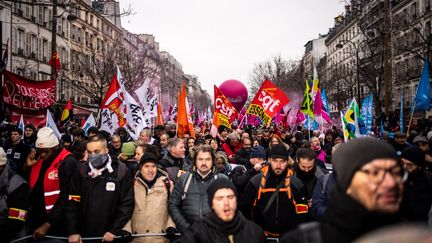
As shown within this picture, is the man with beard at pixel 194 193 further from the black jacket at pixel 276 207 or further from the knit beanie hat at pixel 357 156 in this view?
the knit beanie hat at pixel 357 156

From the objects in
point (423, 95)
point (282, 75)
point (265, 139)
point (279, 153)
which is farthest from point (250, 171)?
point (282, 75)

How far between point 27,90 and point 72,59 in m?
39.2

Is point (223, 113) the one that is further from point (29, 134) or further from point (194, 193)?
point (194, 193)

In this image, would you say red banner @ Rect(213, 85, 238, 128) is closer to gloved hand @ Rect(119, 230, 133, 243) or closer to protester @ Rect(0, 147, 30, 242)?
gloved hand @ Rect(119, 230, 133, 243)

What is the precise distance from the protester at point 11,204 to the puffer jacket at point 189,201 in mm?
1585

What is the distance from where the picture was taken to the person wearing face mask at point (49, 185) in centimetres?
503

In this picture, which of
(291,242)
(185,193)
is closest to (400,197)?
(291,242)

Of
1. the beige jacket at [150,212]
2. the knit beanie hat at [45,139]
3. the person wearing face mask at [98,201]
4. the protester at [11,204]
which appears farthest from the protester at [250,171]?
the protester at [11,204]

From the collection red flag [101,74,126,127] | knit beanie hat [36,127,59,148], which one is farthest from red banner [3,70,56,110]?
knit beanie hat [36,127,59,148]

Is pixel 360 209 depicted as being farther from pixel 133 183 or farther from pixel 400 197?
pixel 133 183

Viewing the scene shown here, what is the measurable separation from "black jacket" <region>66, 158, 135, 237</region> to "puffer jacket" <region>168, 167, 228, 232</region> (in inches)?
20.8

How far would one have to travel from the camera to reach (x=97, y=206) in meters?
4.98

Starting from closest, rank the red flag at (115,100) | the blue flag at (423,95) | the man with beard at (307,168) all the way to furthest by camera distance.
Answer: the man with beard at (307,168) < the red flag at (115,100) < the blue flag at (423,95)

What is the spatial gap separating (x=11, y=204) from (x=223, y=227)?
2306mm
